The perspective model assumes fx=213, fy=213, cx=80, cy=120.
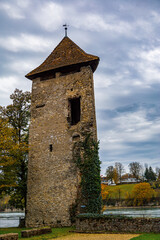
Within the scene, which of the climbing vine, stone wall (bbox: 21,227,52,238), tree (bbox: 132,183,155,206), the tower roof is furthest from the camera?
tree (bbox: 132,183,155,206)

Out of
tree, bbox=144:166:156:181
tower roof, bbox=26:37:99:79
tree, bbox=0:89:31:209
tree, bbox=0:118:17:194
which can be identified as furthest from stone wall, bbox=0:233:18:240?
tree, bbox=144:166:156:181

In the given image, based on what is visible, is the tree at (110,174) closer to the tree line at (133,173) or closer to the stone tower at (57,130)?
the tree line at (133,173)

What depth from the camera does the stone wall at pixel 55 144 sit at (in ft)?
41.8

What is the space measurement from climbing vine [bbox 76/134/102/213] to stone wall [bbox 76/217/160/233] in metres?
1.44

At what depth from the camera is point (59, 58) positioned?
16.6 m

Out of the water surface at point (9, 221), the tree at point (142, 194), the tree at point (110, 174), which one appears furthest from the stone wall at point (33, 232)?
the tree at point (110, 174)

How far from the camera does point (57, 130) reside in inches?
561

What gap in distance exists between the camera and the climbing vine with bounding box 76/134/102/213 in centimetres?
1192

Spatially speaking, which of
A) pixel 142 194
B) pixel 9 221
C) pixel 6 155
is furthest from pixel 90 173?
pixel 142 194

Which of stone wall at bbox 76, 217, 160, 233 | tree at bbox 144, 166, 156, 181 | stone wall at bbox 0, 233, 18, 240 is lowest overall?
tree at bbox 144, 166, 156, 181

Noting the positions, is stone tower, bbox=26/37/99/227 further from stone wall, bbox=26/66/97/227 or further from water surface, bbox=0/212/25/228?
water surface, bbox=0/212/25/228

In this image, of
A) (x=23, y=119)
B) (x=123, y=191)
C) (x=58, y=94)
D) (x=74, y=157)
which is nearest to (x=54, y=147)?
(x=74, y=157)

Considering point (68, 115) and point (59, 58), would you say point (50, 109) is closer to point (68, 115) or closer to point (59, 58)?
point (68, 115)

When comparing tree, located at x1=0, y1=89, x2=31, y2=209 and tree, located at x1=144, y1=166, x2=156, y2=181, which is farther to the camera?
tree, located at x1=144, y1=166, x2=156, y2=181
